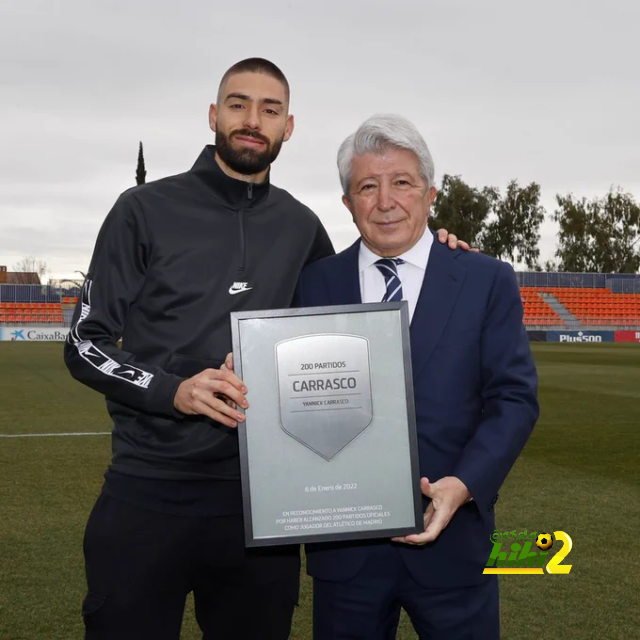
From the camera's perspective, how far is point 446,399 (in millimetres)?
2189

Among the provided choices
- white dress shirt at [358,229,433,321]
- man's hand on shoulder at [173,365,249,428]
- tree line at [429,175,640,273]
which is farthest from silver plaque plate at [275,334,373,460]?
tree line at [429,175,640,273]

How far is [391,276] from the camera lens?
2.34m

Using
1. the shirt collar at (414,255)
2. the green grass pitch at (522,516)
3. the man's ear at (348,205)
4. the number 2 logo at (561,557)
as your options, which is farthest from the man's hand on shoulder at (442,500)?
the number 2 logo at (561,557)

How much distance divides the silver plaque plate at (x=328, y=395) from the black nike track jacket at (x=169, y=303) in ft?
1.69

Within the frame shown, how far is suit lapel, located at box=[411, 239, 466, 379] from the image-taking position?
86.5 inches

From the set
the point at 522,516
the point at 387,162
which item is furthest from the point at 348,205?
the point at 522,516

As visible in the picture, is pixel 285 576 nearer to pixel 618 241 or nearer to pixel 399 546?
pixel 399 546

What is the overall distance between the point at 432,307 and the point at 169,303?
0.81 meters

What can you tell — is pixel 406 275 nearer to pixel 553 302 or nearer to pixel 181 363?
pixel 181 363

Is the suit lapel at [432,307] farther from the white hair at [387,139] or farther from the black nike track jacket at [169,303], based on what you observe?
the black nike track jacket at [169,303]

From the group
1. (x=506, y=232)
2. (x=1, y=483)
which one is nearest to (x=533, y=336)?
(x=506, y=232)

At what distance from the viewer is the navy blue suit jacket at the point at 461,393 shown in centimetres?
215

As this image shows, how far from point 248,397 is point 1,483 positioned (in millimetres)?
5567

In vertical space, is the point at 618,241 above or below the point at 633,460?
above
